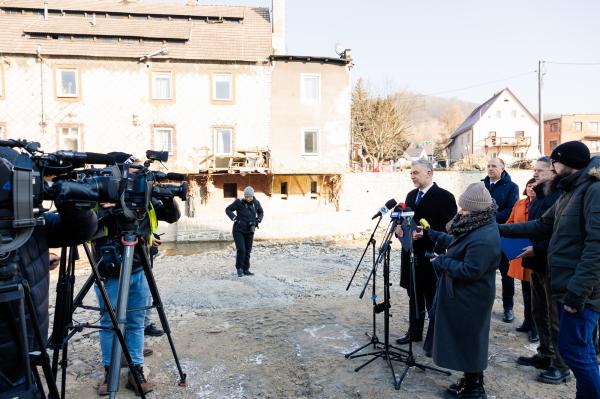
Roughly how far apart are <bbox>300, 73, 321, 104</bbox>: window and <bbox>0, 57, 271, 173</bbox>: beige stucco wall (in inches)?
81.7

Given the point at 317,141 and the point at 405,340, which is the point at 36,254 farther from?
the point at 317,141

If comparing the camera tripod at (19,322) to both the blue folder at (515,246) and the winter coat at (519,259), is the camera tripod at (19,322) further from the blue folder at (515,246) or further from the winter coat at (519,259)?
the winter coat at (519,259)

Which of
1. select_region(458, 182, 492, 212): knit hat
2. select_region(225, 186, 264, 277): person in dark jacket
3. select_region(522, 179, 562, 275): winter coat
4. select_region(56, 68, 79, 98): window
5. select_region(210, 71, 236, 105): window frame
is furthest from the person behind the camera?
select_region(210, 71, 236, 105): window frame

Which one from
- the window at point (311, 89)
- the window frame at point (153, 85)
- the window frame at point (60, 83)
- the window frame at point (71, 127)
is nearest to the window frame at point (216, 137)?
the window frame at point (153, 85)

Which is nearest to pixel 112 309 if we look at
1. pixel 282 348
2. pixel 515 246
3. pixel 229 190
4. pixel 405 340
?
pixel 282 348

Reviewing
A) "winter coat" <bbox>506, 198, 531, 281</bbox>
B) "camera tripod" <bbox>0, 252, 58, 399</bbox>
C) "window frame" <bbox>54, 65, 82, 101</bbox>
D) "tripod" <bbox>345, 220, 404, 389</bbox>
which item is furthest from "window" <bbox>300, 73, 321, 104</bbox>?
"camera tripod" <bbox>0, 252, 58, 399</bbox>

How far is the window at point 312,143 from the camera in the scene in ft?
77.8

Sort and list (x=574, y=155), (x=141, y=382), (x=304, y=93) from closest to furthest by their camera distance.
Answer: (x=574, y=155) → (x=141, y=382) → (x=304, y=93)

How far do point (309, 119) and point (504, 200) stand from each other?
60.6 ft

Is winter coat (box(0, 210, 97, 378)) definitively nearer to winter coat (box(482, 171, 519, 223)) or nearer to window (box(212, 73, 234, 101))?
winter coat (box(482, 171, 519, 223))

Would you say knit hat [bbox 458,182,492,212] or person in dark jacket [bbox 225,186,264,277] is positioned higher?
knit hat [bbox 458,182,492,212]

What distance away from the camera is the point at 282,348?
15.5 ft

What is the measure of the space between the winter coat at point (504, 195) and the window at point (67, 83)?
71.2 ft

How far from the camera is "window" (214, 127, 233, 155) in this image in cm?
2273
